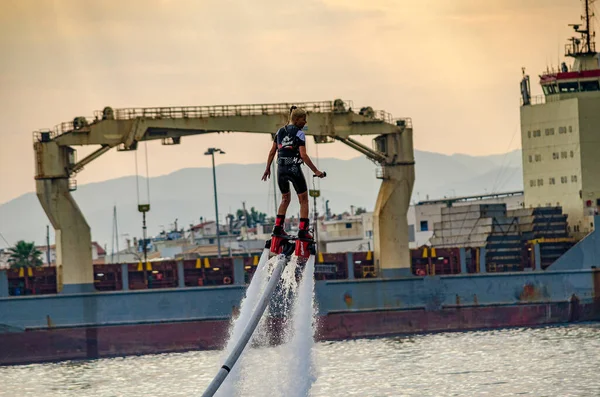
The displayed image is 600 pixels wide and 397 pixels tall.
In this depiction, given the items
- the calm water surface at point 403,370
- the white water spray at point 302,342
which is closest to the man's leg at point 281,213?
the white water spray at point 302,342

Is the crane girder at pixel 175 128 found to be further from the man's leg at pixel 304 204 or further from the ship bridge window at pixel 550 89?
the man's leg at pixel 304 204

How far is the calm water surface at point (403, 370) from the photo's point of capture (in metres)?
52.8

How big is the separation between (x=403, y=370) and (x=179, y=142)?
22.0 m

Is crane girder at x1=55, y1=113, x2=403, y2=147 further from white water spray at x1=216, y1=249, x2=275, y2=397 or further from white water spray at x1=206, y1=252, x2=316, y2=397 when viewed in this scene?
white water spray at x1=216, y1=249, x2=275, y2=397

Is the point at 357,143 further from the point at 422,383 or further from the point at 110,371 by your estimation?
the point at 422,383

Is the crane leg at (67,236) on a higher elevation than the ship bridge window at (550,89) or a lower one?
lower

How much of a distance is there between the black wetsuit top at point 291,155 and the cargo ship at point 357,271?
1928 inches

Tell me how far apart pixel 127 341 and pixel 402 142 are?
59.4 feet

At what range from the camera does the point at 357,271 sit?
8256 centimetres

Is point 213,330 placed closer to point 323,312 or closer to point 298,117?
point 323,312

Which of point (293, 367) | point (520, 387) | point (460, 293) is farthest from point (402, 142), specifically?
point (293, 367)

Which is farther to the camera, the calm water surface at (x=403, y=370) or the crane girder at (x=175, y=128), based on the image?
the crane girder at (x=175, y=128)

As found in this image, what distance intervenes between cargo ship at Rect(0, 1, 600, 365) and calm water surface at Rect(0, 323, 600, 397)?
393cm

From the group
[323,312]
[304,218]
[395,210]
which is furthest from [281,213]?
[395,210]
